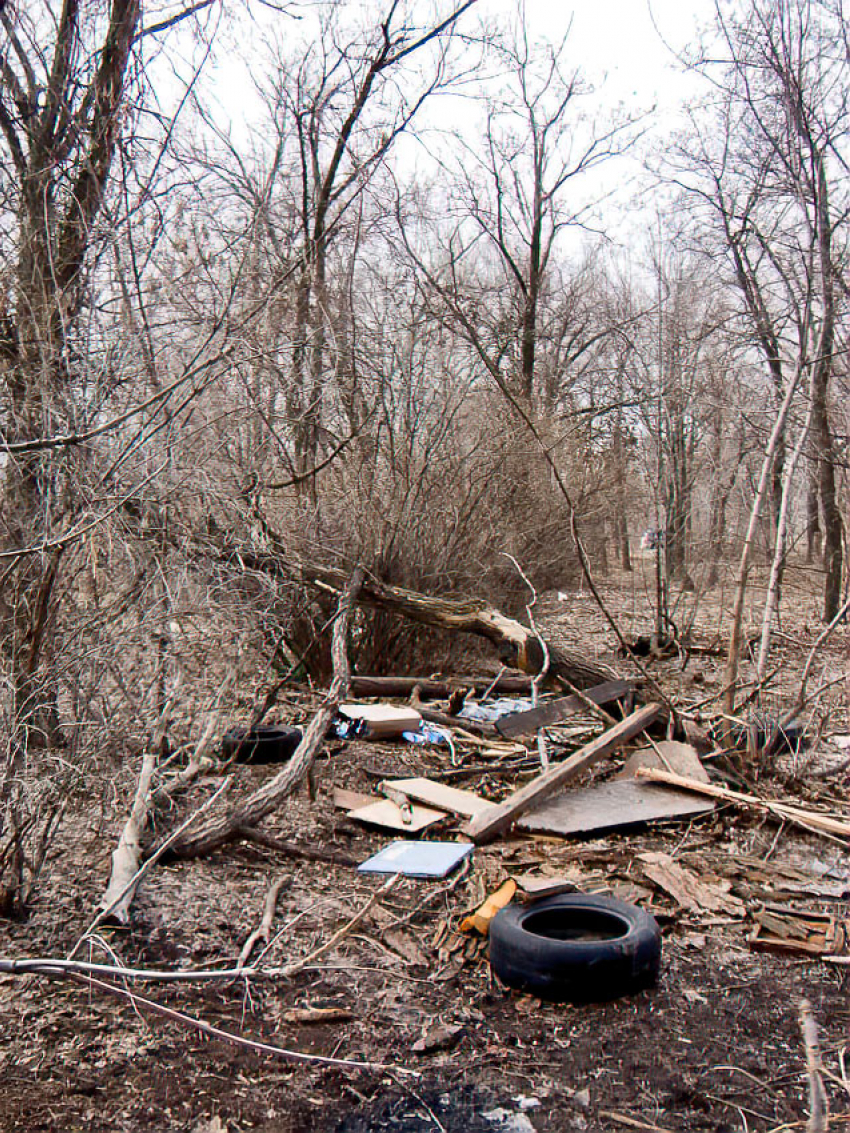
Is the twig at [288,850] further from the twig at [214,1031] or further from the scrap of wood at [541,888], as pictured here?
the twig at [214,1031]

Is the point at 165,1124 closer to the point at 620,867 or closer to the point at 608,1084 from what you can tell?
the point at 608,1084

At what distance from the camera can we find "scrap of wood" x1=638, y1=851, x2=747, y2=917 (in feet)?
15.0

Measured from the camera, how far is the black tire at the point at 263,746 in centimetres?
679

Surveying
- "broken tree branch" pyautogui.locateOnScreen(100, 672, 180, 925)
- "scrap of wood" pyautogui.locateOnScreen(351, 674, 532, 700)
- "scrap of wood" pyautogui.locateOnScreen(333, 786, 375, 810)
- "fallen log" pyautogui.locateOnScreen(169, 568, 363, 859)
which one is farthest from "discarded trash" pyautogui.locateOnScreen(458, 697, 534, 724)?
"broken tree branch" pyautogui.locateOnScreen(100, 672, 180, 925)

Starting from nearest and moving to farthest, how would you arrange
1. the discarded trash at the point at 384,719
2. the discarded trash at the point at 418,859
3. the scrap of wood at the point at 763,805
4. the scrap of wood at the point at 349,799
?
the discarded trash at the point at 418,859 < the scrap of wood at the point at 763,805 < the scrap of wood at the point at 349,799 < the discarded trash at the point at 384,719

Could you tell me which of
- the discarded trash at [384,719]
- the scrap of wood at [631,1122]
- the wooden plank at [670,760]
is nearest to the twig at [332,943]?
the scrap of wood at [631,1122]

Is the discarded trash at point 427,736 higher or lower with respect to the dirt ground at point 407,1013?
higher

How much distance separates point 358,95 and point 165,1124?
1454 centimetres

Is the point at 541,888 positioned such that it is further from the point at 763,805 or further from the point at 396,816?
the point at 763,805

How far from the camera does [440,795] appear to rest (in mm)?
6117

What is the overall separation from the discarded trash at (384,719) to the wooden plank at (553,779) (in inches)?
59.0

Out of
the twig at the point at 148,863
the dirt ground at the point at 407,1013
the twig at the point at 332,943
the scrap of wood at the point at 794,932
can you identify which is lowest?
the scrap of wood at the point at 794,932

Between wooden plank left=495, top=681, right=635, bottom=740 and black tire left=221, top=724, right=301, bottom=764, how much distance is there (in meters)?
1.57

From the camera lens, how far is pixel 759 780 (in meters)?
6.60
